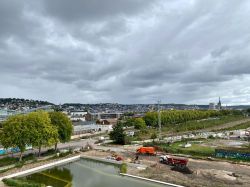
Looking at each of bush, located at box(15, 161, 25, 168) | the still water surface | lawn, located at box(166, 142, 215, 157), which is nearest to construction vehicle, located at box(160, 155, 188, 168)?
the still water surface

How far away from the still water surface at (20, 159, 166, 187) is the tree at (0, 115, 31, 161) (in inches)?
260

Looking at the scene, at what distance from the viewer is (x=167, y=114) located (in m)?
139

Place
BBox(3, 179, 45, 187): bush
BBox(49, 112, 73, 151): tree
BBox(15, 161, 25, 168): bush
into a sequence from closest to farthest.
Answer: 1. BBox(3, 179, 45, 187): bush
2. BBox(15, 161, 25, 168): bush
3. BBox(49, 112, 73, 151): tree

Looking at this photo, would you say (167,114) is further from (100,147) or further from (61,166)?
(61,166)

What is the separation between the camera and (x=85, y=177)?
1671 inches

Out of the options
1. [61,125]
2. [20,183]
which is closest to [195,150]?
[61,125]

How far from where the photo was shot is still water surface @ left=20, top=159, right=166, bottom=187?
38.3m

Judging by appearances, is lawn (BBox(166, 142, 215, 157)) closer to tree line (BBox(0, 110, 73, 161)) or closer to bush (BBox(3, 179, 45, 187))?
tree line (BBox(0, 110, 73, 161))

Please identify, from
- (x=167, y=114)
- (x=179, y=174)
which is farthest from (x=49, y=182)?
(x=167, y=114)

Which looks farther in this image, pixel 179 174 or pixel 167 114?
pixel 167 114

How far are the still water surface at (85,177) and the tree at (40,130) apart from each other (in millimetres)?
5463

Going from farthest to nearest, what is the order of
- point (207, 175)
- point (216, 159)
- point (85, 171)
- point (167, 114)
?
point (167, 114) < point (216, 159) < point (85, 171) < point (207, 175)

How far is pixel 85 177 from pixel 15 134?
47.2ft

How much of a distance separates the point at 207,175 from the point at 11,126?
104 ft
